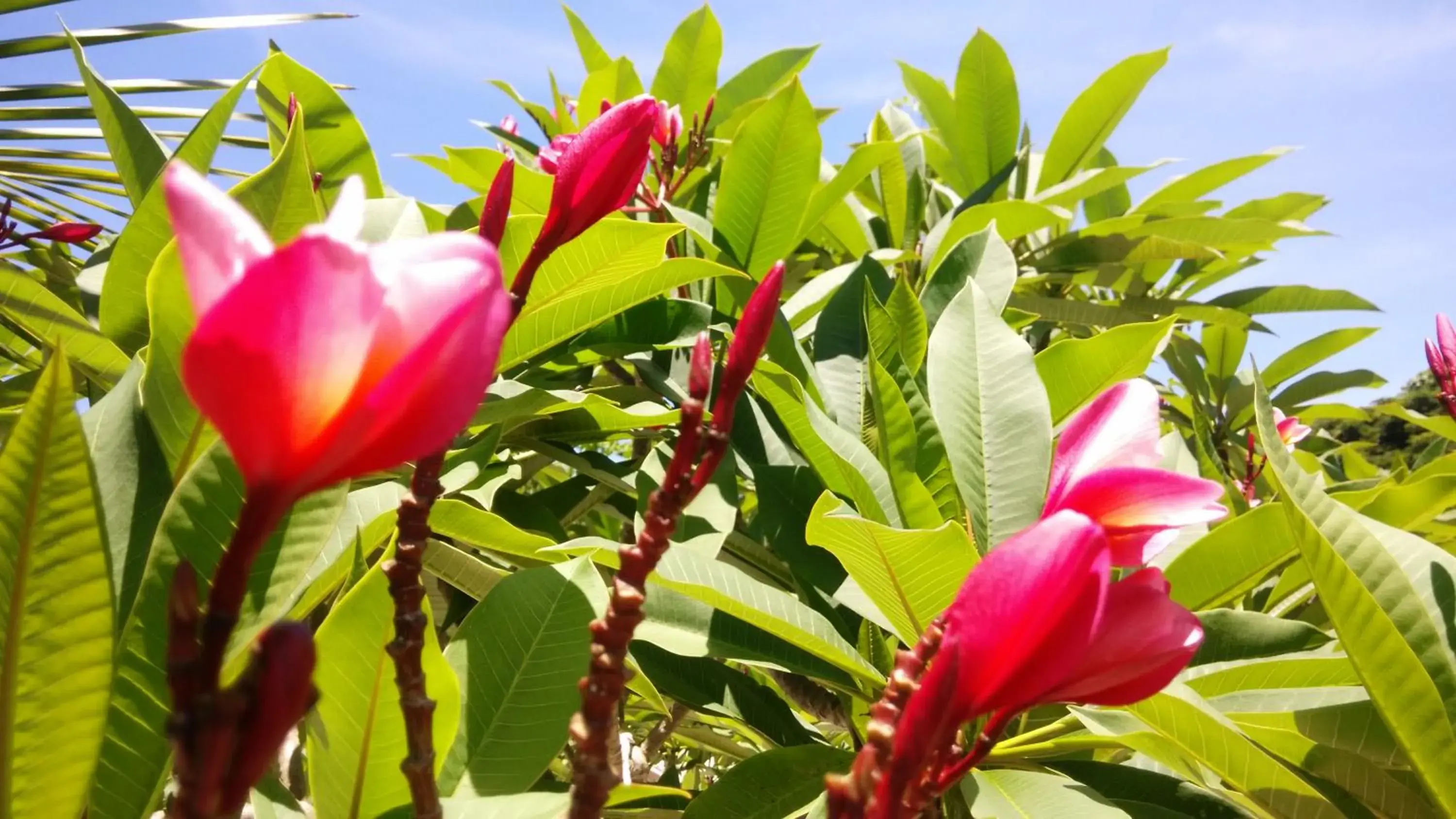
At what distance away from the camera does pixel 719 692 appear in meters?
1.12

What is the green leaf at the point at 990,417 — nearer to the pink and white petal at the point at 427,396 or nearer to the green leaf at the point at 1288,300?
the pink and white petal at the point at 427,396

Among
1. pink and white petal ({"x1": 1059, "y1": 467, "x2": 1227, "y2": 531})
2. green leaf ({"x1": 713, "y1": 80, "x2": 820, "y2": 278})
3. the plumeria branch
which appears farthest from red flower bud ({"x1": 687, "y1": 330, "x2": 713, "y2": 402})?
green leaf ({"x1": 713, "y1": 80, "x2": 820, "y2": 278})

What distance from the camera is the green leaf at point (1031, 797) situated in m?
0.80

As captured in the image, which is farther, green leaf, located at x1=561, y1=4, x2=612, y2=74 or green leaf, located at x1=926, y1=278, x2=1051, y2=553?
green leaf, located at x1=561, y1=4, x2=612, y2=74

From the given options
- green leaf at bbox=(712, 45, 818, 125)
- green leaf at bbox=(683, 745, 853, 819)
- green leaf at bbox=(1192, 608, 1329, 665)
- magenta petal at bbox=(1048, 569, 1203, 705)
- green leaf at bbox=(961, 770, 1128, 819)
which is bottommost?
green leaf at bbox=(961, 770, 1128, 819)

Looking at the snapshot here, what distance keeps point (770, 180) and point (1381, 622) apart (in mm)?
1037

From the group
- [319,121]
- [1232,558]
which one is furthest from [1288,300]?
[319,121]

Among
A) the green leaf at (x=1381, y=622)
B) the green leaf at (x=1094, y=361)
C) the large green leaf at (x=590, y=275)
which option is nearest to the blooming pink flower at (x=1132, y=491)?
the green leaf at (x=1381, y=622)

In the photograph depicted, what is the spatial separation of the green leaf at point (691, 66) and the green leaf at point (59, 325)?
152cm

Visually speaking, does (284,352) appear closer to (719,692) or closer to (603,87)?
(719,692)

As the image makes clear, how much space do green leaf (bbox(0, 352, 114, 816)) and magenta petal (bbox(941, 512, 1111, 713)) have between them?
400 mm

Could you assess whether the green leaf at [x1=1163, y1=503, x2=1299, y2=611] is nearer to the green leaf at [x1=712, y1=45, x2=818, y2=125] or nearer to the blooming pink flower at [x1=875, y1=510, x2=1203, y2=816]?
the blooming pink flower at [x1=875, y1=510, x2=1203, y2=816]

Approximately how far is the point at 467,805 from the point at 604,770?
34 centimetres

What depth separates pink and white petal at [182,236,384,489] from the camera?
0.25m
